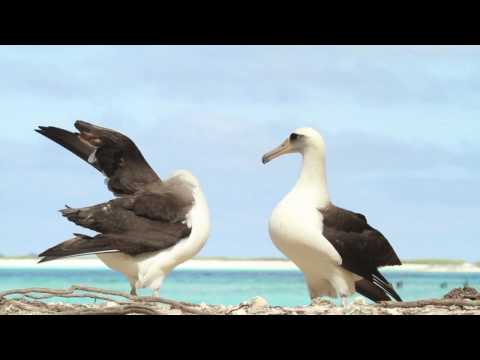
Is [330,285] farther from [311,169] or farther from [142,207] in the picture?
[142,207]

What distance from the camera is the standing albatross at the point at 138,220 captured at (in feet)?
29.3

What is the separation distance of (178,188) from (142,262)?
3.20 feet

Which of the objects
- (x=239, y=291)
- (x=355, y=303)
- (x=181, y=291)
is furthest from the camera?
(x=239, y=291)

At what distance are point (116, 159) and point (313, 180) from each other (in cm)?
220

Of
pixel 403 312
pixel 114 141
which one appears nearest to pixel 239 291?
pixel 114 141

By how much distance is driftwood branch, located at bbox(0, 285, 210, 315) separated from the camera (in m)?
7.80

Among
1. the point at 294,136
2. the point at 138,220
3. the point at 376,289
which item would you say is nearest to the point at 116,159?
the point at 138,220

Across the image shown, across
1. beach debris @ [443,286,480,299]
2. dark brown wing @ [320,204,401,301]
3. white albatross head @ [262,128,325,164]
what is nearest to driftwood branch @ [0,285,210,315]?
dark brown wing @ [320,204,401,301]

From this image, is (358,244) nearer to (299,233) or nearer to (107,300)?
(299,233)

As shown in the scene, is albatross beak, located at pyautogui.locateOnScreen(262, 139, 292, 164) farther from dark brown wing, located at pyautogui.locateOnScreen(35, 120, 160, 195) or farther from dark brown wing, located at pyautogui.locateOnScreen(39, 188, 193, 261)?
dark brown wing, located at pyautogui.locateOnScreen(35, 120, 160, 195)

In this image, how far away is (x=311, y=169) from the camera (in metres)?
9.27

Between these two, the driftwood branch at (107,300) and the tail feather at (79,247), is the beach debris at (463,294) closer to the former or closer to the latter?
the driftwood branch at (107,300)

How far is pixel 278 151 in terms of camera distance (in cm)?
952

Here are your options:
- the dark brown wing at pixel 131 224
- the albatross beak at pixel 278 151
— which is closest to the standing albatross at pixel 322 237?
the albatross beak at pixel 278 151
